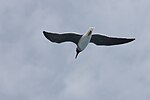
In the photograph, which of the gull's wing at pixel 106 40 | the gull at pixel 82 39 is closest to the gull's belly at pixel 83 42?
the gull at pixel 82 39

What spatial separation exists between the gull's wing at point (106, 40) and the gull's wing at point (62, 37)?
1.62m

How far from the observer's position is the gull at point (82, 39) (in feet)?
116

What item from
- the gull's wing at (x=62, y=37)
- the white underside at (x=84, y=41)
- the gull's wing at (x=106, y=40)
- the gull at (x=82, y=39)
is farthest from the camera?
the gull's wing at (x=106, y=40)

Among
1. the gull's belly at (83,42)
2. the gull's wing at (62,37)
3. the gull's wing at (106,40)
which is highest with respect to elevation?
the gull's wing at (62,37)

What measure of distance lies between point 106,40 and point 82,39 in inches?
151

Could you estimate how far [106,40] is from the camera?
1500 inches

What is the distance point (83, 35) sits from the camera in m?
34.9

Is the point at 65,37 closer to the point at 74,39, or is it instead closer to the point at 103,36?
the point at 74,39

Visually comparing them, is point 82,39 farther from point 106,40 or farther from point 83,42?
point 106,40

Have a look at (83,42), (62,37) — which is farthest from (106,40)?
(62,37)

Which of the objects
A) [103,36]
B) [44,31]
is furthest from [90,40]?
[44,31]

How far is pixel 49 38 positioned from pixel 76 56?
4105mm

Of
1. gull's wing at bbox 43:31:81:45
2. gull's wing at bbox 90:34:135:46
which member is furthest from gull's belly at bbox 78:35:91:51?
gull's wing at bbox 90:34:135:46

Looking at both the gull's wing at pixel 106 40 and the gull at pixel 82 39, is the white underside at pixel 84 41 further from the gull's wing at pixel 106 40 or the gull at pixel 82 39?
the gull's wing at pixel 106 40
